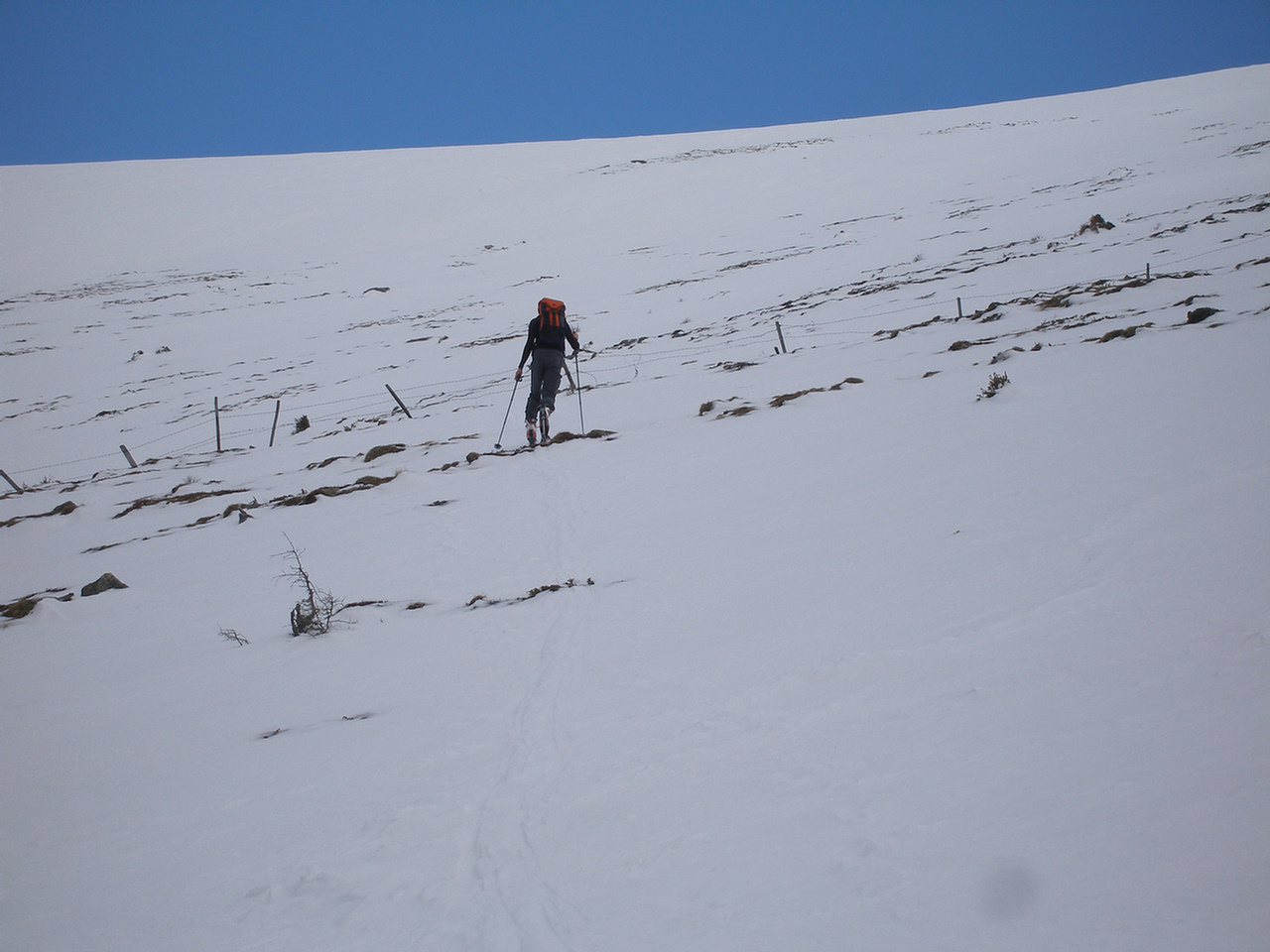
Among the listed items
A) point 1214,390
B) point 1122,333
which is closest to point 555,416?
point 1122,333

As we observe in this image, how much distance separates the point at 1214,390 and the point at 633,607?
4.83m

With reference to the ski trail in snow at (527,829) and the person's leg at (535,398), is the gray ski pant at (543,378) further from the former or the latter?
the ski trail in snow at (527,829)

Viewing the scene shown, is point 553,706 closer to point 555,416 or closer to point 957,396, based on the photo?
point 957,396

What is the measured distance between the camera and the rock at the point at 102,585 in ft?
21.1

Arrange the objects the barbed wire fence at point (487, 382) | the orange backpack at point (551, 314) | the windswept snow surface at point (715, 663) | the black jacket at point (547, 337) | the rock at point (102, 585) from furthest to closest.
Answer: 1. the barbed wire fence at point (487, 382)
2. the black jacket at point (547, 337)
3. the orange backpack at point (551, 314)
4. the rock at point (102, 585)
5. the windswept snow surface at point (715, 663)

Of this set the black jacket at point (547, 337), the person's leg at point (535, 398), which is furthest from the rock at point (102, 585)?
the black jacket at point (547, 337)

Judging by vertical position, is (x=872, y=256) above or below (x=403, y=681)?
above

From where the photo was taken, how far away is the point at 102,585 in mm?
6488

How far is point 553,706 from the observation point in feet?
10.9

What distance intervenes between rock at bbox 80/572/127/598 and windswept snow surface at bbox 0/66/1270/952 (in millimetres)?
→ 198

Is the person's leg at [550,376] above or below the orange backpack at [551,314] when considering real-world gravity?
below

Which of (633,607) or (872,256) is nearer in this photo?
(633,607)

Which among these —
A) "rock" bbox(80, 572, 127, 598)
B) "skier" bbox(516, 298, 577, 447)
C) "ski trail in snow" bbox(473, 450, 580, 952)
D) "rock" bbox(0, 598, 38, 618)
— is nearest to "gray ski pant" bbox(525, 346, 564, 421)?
"skier" bbox(516, 298, 577, 447)

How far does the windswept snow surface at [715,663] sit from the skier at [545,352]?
0.81m
